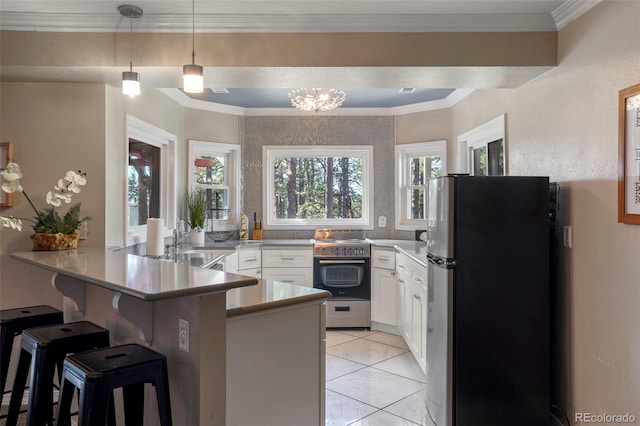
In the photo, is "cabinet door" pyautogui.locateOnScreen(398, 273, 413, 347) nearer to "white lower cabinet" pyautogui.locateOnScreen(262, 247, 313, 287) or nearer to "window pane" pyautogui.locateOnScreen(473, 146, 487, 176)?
"white lower cabinet" pyautogui.locateOnScreen(262, 247, 313, 287)

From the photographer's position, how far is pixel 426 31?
8.21 feet

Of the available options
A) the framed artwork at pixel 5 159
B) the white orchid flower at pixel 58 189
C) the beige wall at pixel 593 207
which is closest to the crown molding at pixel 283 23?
the beige wall at pixel 593 207

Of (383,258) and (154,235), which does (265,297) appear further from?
(383,258)

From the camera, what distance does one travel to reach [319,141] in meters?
5.22

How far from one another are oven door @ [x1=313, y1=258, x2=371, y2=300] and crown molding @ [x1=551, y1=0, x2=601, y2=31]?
285cm

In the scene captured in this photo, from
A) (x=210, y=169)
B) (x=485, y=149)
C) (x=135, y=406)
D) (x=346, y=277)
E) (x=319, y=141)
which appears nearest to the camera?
(x=135, y=406)

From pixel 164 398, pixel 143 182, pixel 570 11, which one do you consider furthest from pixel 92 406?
pixel 570 11

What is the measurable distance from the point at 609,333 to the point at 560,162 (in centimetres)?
98

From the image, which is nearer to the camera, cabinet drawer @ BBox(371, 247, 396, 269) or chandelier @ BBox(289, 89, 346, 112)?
chandelier @ BBox(289, 89, 346, 112)

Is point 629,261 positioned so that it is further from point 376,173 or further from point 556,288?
point 376,173

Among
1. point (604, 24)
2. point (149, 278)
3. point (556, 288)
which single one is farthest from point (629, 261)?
point (149, 278)

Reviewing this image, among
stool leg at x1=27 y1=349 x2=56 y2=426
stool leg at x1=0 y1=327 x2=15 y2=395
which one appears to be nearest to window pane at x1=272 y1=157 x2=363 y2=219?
stool leg at x1=0 y1=327 x2=15 y2=395

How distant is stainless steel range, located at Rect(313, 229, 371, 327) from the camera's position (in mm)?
4609

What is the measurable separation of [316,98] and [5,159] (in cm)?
235
